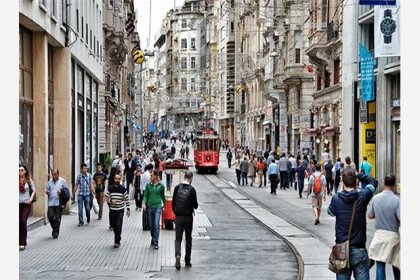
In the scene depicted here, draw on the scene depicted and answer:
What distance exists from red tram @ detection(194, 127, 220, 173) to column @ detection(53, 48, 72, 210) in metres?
27.3

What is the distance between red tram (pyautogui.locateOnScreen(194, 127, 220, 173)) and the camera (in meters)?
52.0

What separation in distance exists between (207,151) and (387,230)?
4266cm

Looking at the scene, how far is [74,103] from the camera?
28156 mm

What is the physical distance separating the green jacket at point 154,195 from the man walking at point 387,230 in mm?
6360

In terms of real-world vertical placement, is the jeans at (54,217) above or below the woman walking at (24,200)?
below

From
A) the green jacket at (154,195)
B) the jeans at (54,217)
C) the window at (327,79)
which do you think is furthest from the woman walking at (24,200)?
the window at (327,79)

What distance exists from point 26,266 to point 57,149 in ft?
38.4

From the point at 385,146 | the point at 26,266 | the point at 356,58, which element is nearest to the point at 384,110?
the point at 385,146

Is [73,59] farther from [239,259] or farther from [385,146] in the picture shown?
[239,259]

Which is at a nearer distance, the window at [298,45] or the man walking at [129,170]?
the man walking at [129,170]

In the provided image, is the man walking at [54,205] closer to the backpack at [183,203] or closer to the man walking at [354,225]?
the backpack at [183,203]

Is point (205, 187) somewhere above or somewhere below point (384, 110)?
below

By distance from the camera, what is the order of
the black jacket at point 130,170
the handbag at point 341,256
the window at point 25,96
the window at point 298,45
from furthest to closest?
the window at point 298,45 < the black jacket at point 130,170 < the window at point 25,96 < the handbag at point 341,256

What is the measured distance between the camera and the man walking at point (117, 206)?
51.3 feet
